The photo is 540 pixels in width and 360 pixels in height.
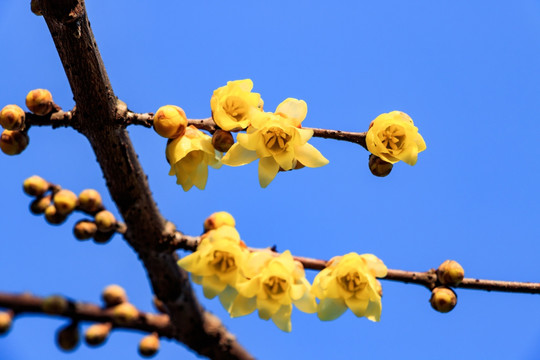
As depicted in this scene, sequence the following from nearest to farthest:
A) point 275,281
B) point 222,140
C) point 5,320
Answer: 1. point 5,320
2. point 275,281
3. point 222,140

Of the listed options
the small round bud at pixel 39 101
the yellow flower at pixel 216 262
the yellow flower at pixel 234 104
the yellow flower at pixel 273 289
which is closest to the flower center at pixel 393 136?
the yellow flower at pixel 234 104

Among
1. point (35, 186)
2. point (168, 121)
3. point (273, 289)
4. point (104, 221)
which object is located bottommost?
point (273, 289)

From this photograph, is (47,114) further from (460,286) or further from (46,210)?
(460,286)

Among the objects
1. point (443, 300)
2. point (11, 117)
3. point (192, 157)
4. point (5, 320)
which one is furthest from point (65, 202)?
point (443, 300)

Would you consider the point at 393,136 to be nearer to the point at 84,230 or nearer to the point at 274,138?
the point at 274,138

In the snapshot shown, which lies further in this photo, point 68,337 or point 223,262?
point 223,262

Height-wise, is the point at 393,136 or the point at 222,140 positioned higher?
the point at 393,136

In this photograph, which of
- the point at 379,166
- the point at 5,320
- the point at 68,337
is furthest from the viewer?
the point at 379,166

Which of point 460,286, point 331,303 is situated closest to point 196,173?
point 331,303
